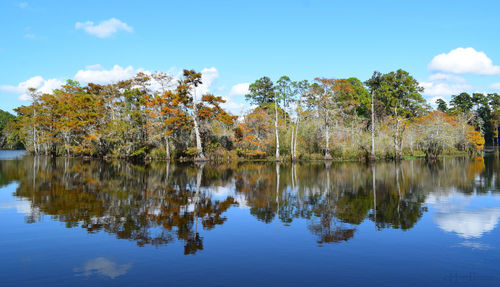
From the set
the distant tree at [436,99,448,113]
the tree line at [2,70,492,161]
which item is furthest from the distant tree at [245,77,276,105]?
the distant tree at [436,99,448,113]

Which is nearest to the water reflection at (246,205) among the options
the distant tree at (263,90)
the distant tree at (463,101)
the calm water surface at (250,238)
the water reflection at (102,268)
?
the calm water surface at (250,238)

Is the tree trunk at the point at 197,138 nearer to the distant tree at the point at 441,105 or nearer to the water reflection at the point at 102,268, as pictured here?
the water reflection at the point at 102,268

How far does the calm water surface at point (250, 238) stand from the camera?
7.40m

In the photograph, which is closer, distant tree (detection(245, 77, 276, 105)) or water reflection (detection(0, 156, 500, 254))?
water reflection (detection(0, 156, 500, 254))

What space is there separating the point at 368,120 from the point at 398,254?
1994 inches

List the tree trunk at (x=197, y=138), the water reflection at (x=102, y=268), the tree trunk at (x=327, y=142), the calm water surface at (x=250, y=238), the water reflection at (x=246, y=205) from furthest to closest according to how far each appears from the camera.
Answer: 1. the tree trunk at (x=197, y=138)
2. the tree trunk at (x=327, y=142)
3. the water reflection at (x=246, y=205)
4. the water reflection at (x=102, y=268)
5. the calm water surface at (x=250, y=238)

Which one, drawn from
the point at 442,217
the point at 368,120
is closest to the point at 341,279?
the point at 442,217

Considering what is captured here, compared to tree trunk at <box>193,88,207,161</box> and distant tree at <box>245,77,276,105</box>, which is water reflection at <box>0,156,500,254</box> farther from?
distant tree at <box>245,77,276,105</box>

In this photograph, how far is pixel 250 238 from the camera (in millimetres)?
10242

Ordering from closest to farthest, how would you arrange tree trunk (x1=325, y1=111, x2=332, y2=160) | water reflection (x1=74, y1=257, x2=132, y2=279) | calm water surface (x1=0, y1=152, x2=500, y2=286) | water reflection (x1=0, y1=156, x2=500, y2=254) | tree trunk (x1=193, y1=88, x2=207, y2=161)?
1. calm water surface (x1=0, y1=152, x2=500, y2=286)
2. water reflection (x1=74, y1=257, x2=132, y2=279)
3. water reflection (x1=0, y1=156, x2=500, y2=254)
4. tree trunk (x1=325, y1=111, x2=332, y2=160)
5. tree trunk (x1=193, y1=88, x2=207, y2=161)

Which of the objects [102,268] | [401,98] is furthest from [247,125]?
[102,268]

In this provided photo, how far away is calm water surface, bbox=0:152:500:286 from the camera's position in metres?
7.40

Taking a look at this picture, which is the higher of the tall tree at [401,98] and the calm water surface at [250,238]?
the tall tree at [401,98]

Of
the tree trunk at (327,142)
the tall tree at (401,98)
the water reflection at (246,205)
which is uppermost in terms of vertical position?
the tall tree at (401,98)
